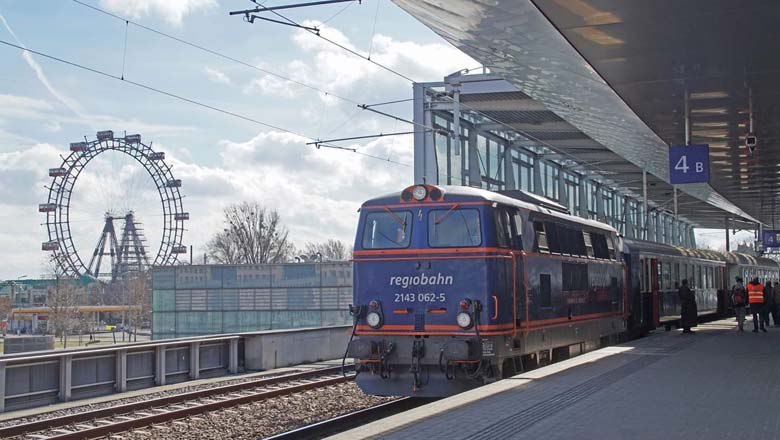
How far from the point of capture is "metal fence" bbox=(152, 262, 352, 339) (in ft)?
116

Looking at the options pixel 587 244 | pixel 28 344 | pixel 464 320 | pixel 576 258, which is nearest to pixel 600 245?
pixel 587 244

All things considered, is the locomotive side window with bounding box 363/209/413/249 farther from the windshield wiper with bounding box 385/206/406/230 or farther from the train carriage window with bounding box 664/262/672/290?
the train carriage window with bounding box 664/262/672/290

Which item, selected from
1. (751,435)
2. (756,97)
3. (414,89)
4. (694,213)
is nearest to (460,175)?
(414,89)

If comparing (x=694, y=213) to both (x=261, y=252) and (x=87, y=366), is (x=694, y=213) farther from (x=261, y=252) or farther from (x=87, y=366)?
(x=87, y=366)

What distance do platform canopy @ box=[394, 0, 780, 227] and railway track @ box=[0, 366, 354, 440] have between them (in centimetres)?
778

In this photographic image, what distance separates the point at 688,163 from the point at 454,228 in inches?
452

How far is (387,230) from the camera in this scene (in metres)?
15.1

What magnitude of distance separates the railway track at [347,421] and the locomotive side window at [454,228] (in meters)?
2.82

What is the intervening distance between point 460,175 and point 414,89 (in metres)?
5.69

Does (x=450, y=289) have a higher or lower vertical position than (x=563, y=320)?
higher

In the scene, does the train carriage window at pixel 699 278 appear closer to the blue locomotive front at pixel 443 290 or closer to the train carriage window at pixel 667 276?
the train carriage window at pixel 667 276

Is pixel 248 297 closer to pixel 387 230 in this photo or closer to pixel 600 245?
pixel 600 245

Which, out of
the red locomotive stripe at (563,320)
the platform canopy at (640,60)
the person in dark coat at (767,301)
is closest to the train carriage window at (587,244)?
the red locomotive stripe at (563,320)

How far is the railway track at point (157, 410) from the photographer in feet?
40.9
